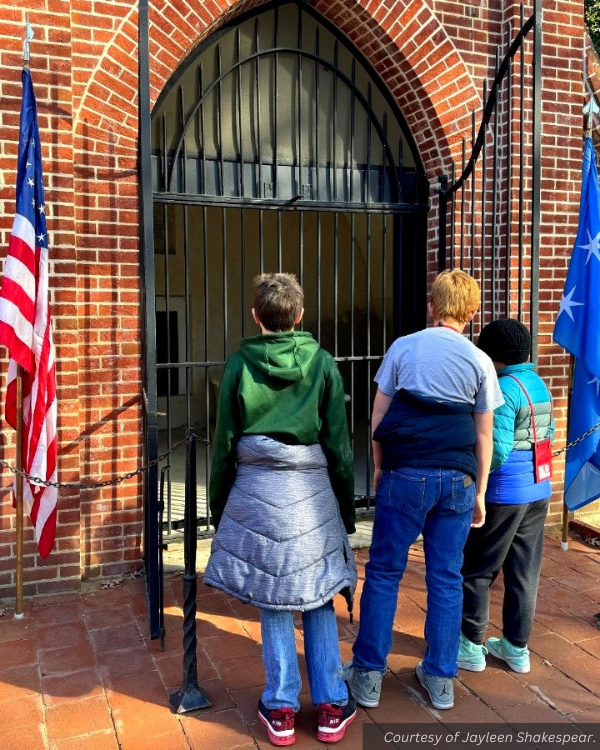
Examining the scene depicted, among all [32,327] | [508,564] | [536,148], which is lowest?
[508,564]

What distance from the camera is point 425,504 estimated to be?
2814 millimetres

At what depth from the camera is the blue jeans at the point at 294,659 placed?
272 cm

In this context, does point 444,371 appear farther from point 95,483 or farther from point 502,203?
point 502,203

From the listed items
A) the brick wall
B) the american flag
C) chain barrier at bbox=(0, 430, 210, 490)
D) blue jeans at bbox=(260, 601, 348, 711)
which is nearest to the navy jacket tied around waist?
blue jeans at bbox=(260, 601, 348, 711)

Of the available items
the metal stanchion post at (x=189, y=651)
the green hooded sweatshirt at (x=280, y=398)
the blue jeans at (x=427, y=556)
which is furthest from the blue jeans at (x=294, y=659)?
the green hooded sweatshirt at (x=280, y=398)

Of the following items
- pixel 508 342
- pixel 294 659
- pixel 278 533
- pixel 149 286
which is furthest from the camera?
pixel 149 286

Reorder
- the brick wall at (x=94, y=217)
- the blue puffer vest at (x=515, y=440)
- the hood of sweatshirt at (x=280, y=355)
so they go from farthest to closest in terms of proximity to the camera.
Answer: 1. the brick wall at (x=94, y=217)
2. the blue puffer vest at (x=515, y=440)
3. the hood of sweatshirt at (x=280, y=355)

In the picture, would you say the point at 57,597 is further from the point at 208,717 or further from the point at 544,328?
the point at 544,328

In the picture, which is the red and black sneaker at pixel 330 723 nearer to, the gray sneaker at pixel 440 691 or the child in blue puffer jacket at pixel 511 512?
the gray sneaker at pixel 440 691

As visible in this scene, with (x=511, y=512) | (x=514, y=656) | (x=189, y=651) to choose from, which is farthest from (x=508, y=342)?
(x=189, y=651)

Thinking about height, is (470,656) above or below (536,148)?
below

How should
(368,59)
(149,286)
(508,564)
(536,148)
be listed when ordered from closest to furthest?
(508,564) → (149,286) → (536,148) → (368,59)

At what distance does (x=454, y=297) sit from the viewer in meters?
2.95

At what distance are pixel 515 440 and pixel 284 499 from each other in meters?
1.14
